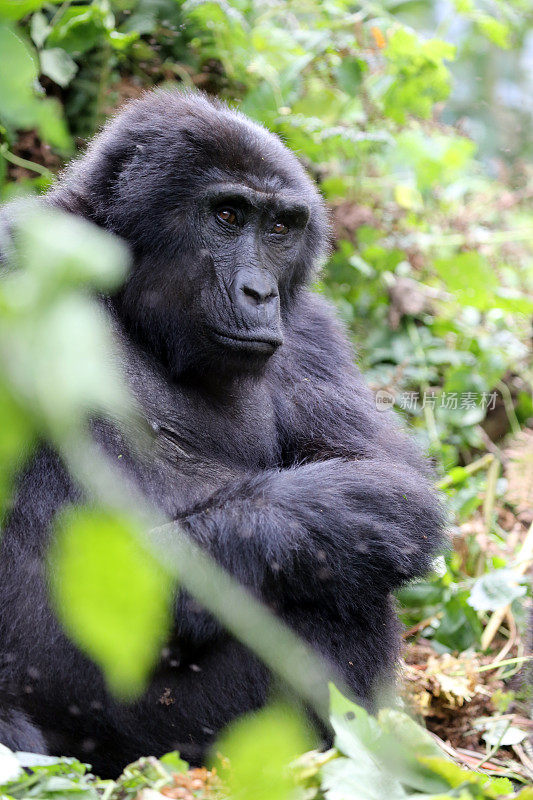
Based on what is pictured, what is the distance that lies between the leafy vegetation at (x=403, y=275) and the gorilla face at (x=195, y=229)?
309 millimetres

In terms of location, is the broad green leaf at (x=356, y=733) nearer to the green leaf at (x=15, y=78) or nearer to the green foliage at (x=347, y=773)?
the green foliage at (x=347, y=773)

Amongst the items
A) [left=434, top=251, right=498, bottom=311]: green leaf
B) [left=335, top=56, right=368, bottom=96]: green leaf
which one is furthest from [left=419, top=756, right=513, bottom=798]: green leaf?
[left=335, top=56, right=368, bottom=96]: green leaf

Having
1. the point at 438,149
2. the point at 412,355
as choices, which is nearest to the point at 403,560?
the point at 412,355

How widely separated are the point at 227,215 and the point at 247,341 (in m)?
0.50

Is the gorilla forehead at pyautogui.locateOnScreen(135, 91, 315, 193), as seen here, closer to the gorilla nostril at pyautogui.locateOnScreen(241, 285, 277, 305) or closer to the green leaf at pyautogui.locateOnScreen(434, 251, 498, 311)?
the gorilla nostril at pyautogui.locateOnScreen(241, 285, 277, 305)

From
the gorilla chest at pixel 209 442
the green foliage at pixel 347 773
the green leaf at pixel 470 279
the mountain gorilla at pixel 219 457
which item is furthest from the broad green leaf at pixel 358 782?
the green leaf at pixel 470 279

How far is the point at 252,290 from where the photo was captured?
312 cm

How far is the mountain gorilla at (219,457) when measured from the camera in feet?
8.81

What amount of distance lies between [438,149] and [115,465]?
470cm

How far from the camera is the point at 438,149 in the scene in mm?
6656

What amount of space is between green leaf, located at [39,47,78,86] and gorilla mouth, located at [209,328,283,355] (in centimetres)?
248

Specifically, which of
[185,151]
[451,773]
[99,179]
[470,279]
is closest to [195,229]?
[185,151]

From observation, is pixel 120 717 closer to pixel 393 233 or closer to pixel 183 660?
pixel 183 660

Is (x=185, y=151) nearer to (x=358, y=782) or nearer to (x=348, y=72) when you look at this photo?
(x=358, y=782)
